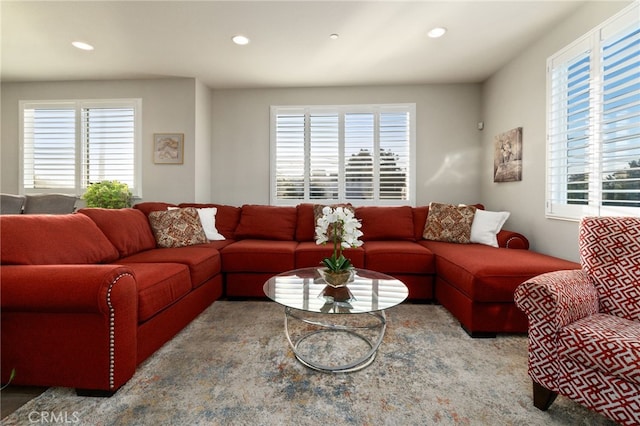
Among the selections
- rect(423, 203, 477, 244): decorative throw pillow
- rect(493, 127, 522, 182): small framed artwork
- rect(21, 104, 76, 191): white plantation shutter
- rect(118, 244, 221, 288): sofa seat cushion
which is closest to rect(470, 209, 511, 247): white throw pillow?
rect(423, 203, 477, 244): decorative throw pillow

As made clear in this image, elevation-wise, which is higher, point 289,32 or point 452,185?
point 289,32

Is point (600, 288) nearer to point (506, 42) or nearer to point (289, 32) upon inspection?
point (506, 42)

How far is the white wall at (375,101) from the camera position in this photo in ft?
13.2

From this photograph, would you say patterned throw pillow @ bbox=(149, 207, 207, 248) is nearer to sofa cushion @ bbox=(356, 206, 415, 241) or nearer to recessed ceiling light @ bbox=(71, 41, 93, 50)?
sofa cushion @ bbox=(356, 206, 415, 241)

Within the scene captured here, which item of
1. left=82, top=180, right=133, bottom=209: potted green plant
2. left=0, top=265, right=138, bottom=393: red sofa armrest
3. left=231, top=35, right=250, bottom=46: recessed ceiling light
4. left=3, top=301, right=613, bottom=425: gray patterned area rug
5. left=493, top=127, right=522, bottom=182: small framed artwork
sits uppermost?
left=231, top=35, right=250, bottom=46: recessed ceiling light

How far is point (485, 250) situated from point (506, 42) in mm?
2125

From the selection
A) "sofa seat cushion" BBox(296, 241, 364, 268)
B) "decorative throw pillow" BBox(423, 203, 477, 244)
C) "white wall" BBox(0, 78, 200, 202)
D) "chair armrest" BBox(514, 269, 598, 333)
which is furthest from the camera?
"white wall" BBox(0, 78, 200, 202)

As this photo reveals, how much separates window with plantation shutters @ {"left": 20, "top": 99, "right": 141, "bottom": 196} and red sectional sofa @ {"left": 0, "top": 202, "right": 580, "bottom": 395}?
1471 millimetres

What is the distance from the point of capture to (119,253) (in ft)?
7.78

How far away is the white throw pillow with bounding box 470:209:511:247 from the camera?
2.97 metres

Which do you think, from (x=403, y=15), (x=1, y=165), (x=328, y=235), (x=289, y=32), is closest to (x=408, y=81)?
(x=403, y=15)

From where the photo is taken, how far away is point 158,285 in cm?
181

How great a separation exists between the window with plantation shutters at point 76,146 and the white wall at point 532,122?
474 centimetres

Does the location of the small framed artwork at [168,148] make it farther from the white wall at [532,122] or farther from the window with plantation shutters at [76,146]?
the white wall at [532,122]
